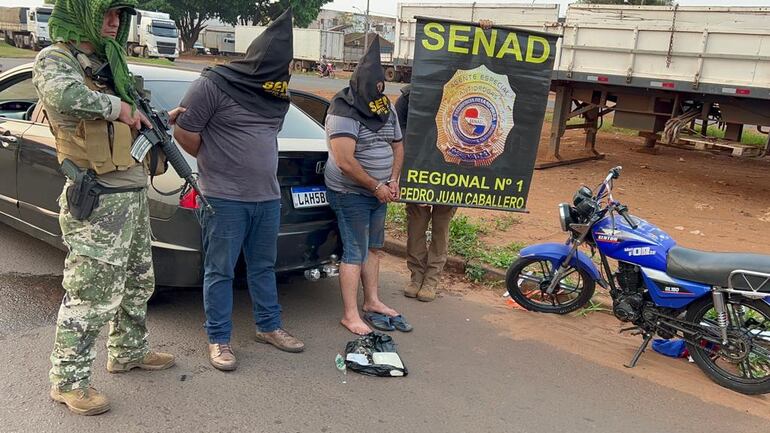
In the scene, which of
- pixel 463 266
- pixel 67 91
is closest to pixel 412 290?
pixel 463 266

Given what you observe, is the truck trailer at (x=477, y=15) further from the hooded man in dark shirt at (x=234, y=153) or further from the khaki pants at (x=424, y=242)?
the hooded man in dark shirt at (x=234, y=153)

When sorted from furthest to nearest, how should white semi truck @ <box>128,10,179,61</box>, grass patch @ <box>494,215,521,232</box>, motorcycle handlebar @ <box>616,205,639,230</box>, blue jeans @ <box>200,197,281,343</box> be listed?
white semi truck @ <box>128,10,179,61</box> → grass patch @ <box>494,215,521,232</box> → motorcycle handlebar @ <box>616,205,639,230</box> → blue jeans @ <box>200,197,281,343</box>

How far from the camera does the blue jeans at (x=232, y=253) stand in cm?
333

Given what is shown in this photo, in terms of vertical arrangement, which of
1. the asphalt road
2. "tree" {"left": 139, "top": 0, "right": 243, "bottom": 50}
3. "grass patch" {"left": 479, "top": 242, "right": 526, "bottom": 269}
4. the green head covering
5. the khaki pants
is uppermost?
"tree" {"left": 139, "top": 0, "right": 243, "bottom": 50}

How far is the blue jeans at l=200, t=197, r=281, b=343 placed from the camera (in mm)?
3332

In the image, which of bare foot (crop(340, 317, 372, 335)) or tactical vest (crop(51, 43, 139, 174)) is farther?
bare foot (crop(340, 317, 372, 335))

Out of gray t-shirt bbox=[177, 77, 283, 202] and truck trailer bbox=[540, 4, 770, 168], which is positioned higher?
truck trailer bbox=[540, 4, 770, 168]

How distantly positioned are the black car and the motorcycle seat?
214 centimetres

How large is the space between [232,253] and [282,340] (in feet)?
2.19

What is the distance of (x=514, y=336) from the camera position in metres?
4.18

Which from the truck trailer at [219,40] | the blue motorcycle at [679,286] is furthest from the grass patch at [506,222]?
the truck trailer at [219,40]

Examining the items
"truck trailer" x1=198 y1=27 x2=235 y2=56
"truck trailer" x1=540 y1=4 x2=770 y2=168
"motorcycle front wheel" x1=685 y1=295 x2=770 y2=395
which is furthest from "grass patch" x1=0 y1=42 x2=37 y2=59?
"motorcycle front wheel" x1=685 y1=295 x2=770 y2=395

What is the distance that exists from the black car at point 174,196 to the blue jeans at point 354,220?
133mm

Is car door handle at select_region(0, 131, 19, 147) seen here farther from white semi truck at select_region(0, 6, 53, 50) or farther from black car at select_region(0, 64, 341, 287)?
→ white semi truck at select_region(0, 6, 53, 50)
